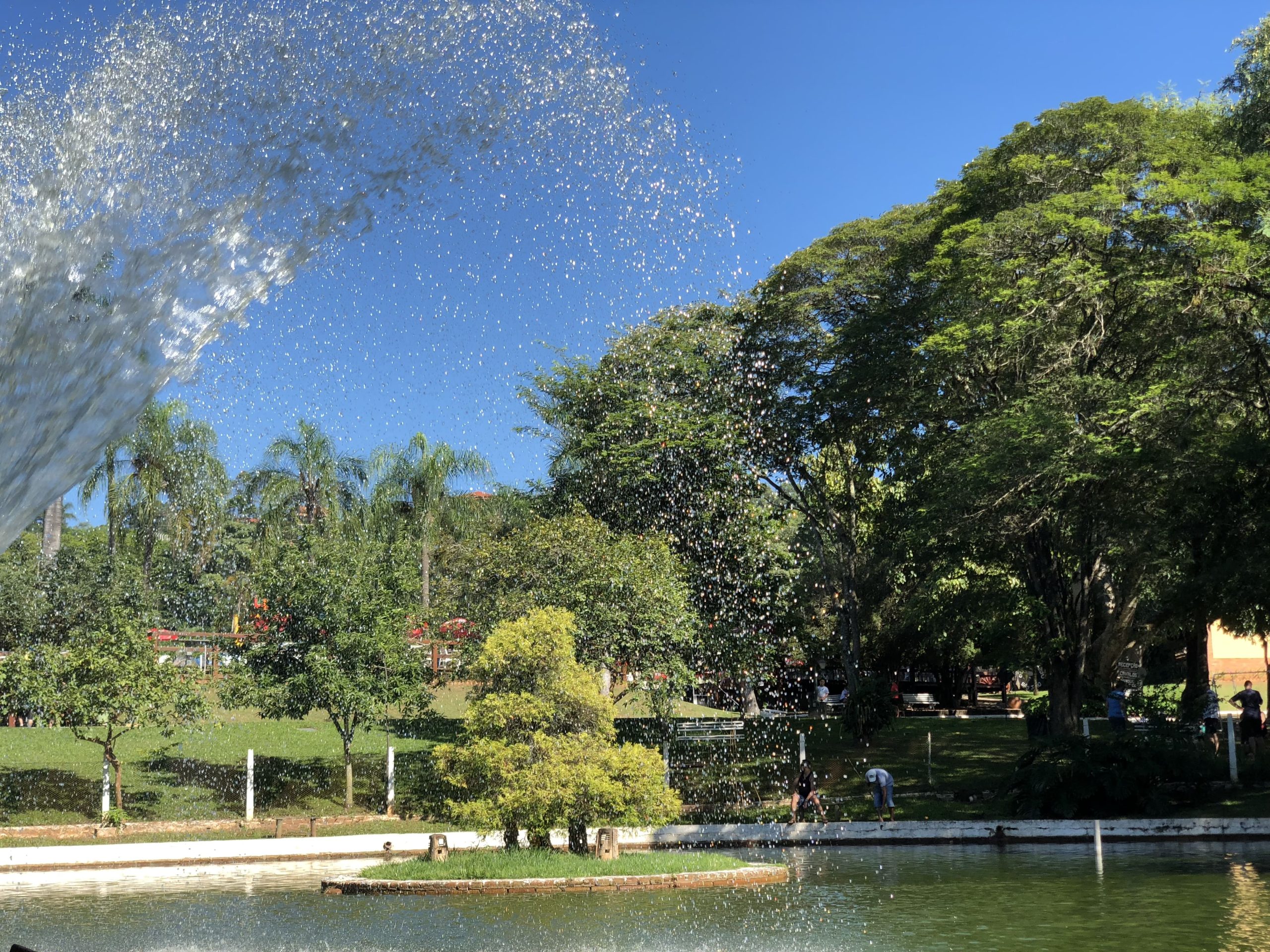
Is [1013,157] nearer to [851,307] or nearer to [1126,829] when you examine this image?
[851,307]

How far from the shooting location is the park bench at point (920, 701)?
55.0 meters

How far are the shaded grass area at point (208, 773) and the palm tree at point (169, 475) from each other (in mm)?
11007

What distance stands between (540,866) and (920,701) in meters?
40.8

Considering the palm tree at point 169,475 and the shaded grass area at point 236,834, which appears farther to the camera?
the palm tree at point 169,475

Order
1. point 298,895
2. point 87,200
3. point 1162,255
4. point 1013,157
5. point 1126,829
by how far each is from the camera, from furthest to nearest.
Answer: point 1013,157
point 1162,255
point 1126,829
point 298,895
point 87,200

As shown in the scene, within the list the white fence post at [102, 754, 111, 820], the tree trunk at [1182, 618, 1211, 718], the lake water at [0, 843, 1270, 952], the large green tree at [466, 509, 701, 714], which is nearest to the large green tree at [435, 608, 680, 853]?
the lake water at [0, 843, 1270, 952]

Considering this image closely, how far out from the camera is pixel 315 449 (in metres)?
58.3

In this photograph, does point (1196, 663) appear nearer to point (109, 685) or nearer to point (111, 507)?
point (109, 685)

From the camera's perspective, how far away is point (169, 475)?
157 feet

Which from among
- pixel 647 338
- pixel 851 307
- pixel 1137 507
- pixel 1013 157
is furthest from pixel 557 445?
pixel 1137 507

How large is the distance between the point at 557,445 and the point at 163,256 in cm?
3550

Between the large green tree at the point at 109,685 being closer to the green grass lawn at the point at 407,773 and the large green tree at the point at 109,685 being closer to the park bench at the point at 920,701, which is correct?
the green grass lawn at the point at 407,773

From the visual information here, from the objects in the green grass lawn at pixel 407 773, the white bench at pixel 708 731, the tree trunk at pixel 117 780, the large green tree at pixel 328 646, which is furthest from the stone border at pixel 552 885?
the white bench at pixel 708 731

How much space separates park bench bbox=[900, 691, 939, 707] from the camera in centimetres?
5503
